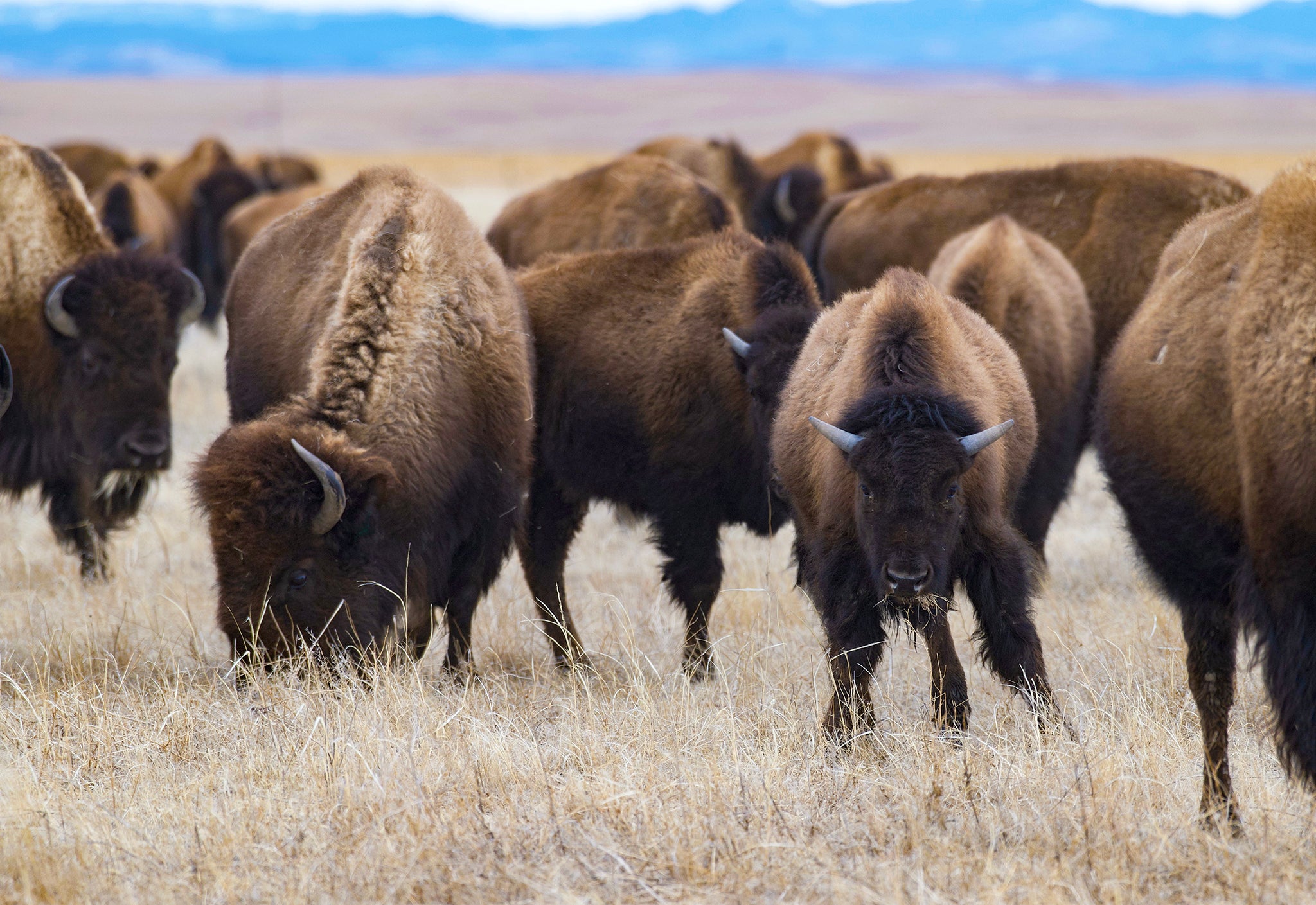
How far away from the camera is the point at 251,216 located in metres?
15.0

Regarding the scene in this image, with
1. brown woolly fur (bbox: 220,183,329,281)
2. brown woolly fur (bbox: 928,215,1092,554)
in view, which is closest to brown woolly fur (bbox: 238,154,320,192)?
brown woolly fur (bbox: 220,183,329,281)

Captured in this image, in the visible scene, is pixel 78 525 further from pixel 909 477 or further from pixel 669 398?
pixel 909 477

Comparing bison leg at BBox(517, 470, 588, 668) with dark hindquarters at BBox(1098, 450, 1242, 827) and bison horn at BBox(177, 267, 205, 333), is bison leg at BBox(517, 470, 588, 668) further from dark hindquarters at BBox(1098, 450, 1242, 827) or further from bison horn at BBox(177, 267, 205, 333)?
dark hindquarters at BBox(1098, 450, 1242, 827)

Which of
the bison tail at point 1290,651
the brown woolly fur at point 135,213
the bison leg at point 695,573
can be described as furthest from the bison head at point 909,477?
the brown woolly fur at point 135,213

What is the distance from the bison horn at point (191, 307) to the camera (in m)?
7.13

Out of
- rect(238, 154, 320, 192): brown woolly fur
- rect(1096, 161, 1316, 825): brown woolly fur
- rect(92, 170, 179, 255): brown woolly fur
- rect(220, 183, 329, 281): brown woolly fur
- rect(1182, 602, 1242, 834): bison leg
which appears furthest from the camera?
rect(238, 154, 320, 192): brown woolly fur

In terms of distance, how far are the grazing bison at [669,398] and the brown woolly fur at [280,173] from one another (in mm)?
12385

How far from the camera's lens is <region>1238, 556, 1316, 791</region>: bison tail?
340cm

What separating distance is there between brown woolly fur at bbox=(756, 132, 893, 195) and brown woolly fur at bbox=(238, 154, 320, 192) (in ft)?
22.2

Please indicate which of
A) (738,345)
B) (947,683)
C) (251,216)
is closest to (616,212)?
(738,345)

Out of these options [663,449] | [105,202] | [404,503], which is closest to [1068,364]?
[663,449]

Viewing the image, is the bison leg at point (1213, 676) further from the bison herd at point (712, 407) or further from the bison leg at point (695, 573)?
the bison leg at point (695, 573)

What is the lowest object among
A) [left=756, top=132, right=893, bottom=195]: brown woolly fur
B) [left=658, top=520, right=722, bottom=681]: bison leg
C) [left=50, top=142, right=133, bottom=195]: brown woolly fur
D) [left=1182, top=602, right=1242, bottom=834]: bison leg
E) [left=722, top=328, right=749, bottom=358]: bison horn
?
[left=658, top=520, right=722, bottom=681]: bison leg

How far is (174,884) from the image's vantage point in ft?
11.3
